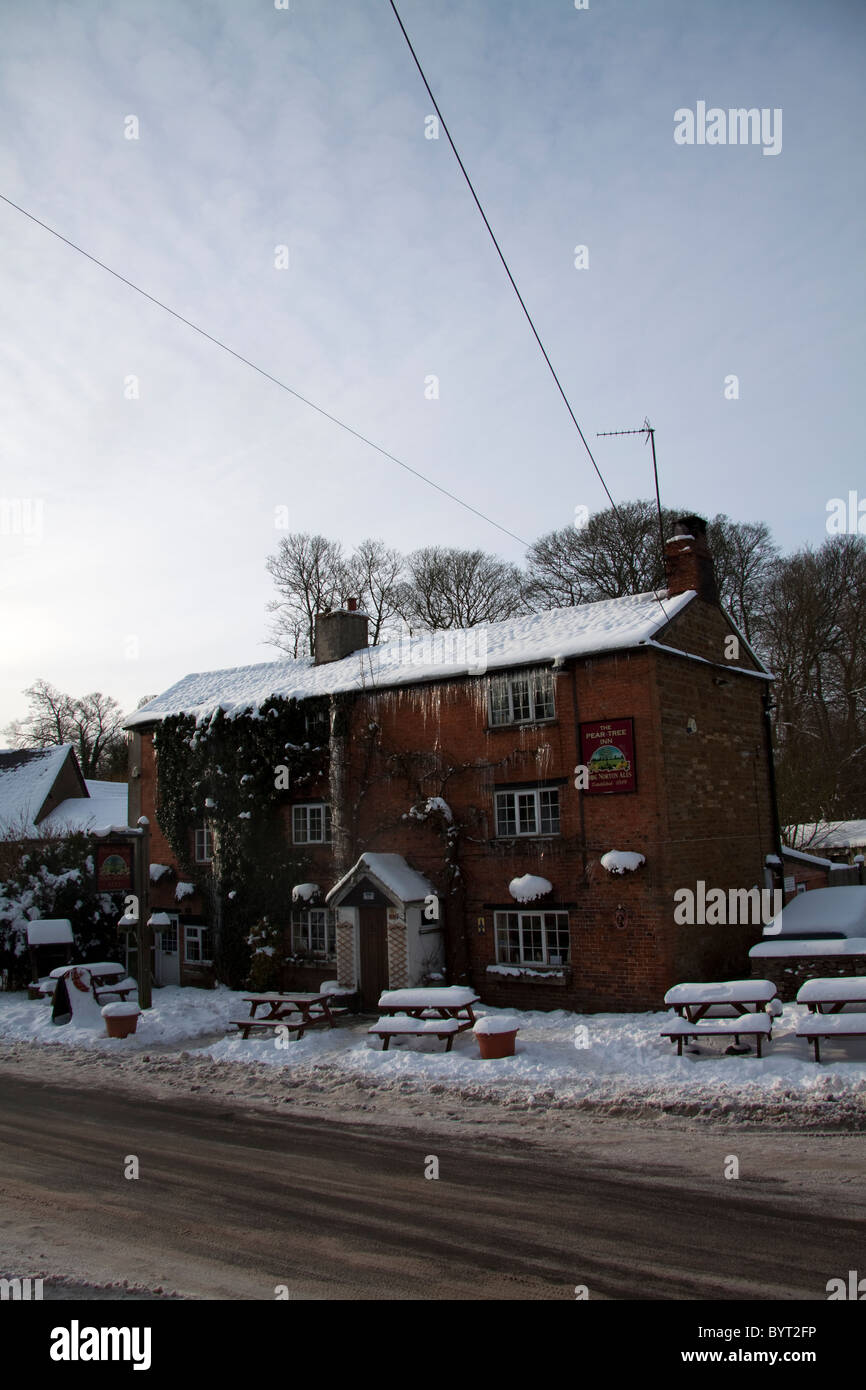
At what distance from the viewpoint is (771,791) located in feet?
69.6

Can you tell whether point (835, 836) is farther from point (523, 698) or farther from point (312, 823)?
point (312, 823)

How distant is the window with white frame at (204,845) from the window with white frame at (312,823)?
9.58 ft

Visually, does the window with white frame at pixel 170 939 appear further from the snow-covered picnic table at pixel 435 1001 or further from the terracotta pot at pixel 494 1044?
the terracotta pot at pixel 494 1044

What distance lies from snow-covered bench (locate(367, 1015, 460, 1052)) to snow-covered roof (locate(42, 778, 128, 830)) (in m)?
21.9

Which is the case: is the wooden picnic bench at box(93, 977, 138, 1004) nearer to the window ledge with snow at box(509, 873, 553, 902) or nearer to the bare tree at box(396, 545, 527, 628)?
the window ledge with snow at box(509, 873, 553, 902)

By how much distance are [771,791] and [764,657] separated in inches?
756

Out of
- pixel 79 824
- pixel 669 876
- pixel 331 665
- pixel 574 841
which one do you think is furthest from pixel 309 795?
pixel 79 824

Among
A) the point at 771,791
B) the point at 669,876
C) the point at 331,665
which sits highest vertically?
the point at 331,665

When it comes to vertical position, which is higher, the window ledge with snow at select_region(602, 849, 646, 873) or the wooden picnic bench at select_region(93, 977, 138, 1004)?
the window ledge with snow at select_region(602, 849, 646, 873)

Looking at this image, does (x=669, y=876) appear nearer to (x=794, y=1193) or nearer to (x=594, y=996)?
(x=594, y=996)

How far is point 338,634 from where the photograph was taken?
2422 centimetres

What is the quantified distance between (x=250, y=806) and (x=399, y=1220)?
49.3 feet

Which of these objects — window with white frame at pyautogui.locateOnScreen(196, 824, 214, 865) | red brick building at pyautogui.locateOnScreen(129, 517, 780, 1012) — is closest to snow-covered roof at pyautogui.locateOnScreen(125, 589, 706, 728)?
red brick building at pyautogui.locateOnScreen(129, 517, 780, 1012)

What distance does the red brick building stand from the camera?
16859mm
